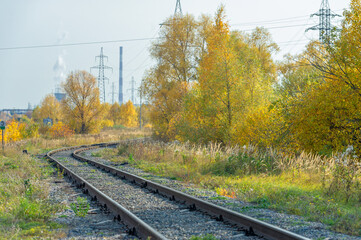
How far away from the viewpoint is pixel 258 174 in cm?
1340

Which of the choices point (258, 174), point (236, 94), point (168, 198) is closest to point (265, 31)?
point (236, 94)

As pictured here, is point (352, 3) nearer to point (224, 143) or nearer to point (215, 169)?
point (215, 169)

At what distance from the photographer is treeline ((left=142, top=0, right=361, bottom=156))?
45.9ft

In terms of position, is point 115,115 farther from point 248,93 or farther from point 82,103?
point 248,93

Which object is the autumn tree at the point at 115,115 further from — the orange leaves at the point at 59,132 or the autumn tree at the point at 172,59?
the autumn tree at the point at 172,59

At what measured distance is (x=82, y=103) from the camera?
191ft

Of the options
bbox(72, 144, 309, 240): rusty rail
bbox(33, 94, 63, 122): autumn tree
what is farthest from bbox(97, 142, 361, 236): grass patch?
bbox(33, 94, 63, 122): autumn tree

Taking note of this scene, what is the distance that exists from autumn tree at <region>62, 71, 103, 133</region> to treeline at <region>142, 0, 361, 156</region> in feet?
77.0

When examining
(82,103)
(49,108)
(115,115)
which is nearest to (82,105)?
(82,103)

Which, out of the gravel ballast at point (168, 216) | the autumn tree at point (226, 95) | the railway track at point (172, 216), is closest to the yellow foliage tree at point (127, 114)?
the autumn tree at point (226, 95)

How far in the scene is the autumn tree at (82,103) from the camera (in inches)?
2258

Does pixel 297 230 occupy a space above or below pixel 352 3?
below

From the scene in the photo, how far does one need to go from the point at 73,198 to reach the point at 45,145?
29.9 meters

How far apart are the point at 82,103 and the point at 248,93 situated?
4196 centimetres
